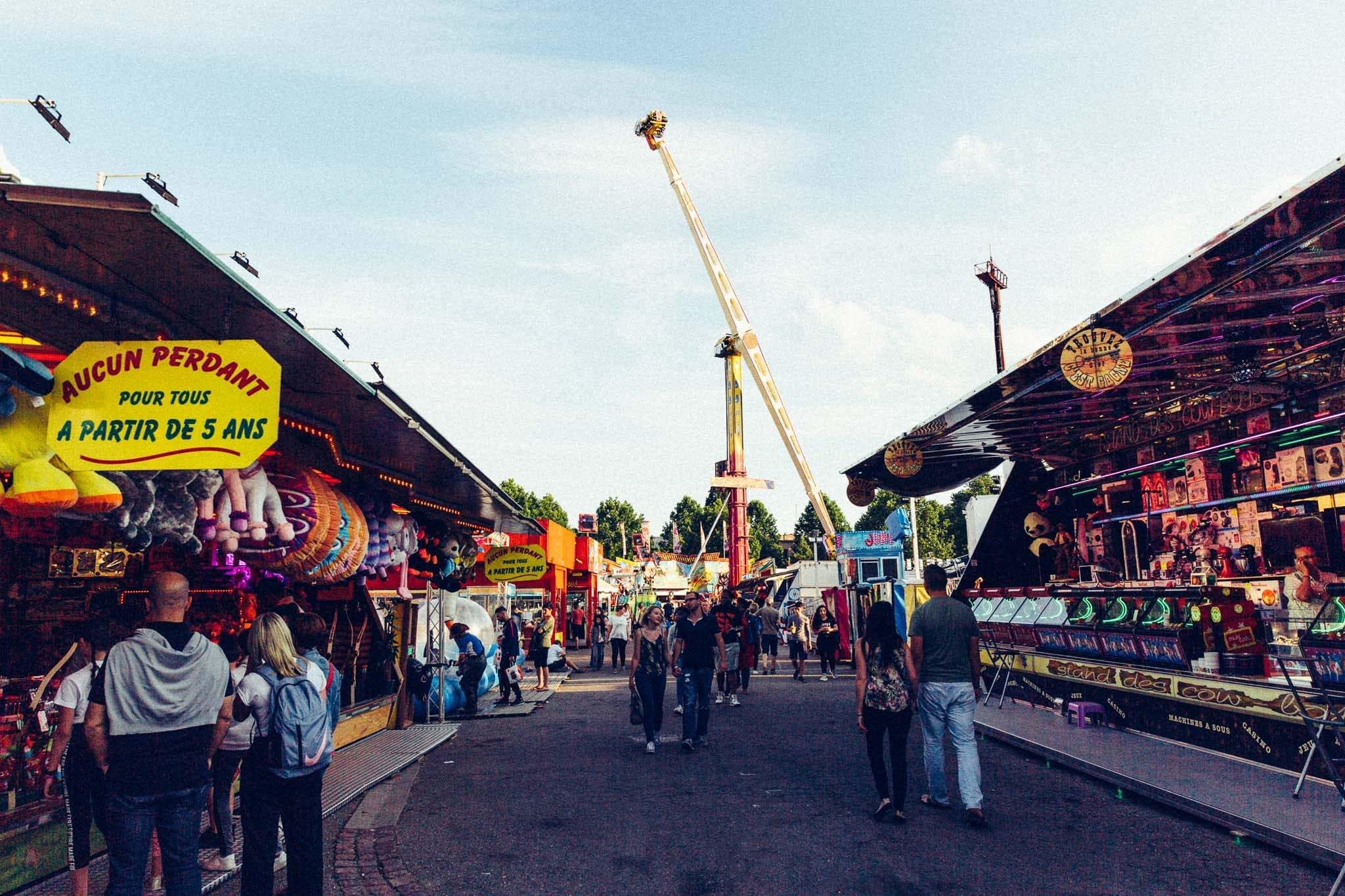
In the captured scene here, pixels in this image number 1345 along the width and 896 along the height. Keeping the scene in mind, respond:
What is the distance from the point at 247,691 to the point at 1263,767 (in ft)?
27.4

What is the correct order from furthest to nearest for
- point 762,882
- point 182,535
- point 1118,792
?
point 1118,792, point 182,535, point 762,882

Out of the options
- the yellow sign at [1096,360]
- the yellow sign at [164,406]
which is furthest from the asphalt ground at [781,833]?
the yellow sign at [1096,360]

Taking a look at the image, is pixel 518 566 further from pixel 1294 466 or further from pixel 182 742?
pixel 1294 466

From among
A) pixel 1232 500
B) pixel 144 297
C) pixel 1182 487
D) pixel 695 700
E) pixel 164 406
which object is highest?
pixel 144 297

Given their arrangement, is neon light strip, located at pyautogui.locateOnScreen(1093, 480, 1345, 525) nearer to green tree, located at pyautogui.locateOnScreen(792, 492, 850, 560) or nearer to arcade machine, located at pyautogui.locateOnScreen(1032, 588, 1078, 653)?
arcade machine, located at pyautogui.locateOnScreen(1032, 588, 1078, 653)

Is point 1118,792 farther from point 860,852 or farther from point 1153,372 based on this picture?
point 1153,372

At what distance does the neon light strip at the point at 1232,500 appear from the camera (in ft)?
33.9

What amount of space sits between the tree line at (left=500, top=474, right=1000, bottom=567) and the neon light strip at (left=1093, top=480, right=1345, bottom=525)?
2386 inches

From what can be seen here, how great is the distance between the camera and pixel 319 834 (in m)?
4.50

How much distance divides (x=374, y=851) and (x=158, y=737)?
2.65 m

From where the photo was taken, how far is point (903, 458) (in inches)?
571

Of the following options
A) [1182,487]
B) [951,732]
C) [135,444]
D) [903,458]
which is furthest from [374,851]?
[1182,487]

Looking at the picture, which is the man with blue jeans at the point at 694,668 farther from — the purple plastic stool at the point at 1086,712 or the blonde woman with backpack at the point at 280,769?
the blonde woman with backpack at the point at 280,769

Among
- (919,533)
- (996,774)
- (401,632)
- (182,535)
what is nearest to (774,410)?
(919,533)
